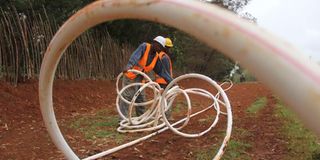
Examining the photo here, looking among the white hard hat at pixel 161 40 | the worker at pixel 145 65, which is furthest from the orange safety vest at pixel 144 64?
the white hard hat at pixel 161 40

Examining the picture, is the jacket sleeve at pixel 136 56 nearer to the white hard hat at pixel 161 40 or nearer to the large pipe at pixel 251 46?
the white hard hat at pixel 161 40

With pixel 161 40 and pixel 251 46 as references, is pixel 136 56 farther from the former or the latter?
pixel 251 46

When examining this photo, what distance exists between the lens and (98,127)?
25.5ft

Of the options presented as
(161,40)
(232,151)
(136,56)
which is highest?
(161,40)

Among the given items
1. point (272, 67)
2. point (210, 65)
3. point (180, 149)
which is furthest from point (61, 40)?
point (210, 65)

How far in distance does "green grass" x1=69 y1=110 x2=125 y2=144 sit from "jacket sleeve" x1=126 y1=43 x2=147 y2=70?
1.01m

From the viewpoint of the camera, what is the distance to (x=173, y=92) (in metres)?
6.99

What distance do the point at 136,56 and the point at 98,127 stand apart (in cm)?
125

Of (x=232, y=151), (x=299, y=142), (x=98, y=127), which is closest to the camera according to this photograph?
(x=232, y=151)

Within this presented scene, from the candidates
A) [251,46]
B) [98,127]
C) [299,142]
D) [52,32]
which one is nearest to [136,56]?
[98,127]

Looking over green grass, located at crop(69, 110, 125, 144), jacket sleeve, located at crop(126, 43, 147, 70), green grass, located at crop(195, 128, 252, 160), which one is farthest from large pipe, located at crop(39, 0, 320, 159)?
jacket sleeve, located at crop(126, 43, 147, 70)

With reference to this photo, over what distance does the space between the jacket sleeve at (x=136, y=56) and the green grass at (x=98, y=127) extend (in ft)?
3.31

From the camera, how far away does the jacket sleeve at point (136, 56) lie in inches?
293

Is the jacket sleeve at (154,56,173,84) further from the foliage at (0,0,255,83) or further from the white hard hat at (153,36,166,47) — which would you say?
the foliage at (0,0,255,83)
